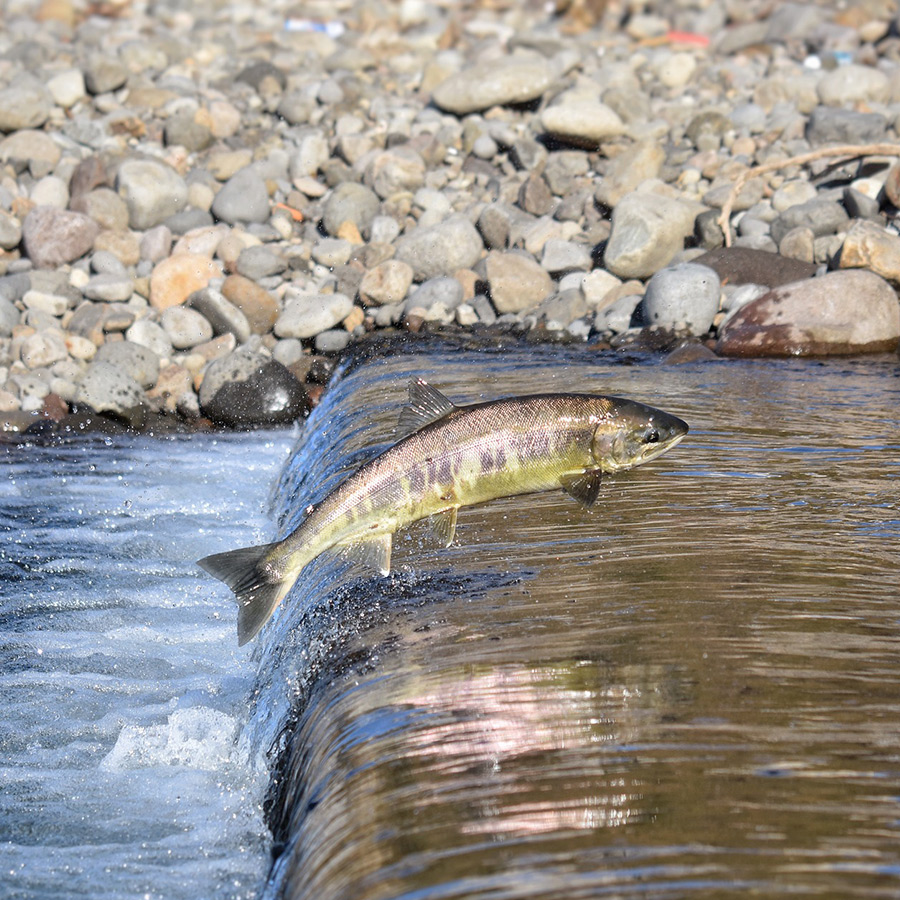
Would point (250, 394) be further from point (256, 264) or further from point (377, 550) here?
point (377, 550)

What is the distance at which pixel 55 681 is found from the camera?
19.1ft

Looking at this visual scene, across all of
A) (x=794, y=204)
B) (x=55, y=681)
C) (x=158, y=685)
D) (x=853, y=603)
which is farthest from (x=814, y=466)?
(x=794, y=204)

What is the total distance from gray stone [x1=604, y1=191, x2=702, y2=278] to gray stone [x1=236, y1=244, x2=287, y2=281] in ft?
10.3

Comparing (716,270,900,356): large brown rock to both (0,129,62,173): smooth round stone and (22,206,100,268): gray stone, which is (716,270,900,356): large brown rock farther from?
(0,129,62,173): smooth round stone

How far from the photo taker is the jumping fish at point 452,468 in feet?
12.5

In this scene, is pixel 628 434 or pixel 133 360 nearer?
pixel 628 434

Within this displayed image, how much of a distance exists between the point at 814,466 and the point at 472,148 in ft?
26.2

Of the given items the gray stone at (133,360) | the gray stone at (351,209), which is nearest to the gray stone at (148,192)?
the gray stone at (351,209)

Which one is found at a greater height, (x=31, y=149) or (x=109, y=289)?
(x=31, y=149)

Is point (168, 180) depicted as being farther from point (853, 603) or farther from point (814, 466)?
point (853, 603)

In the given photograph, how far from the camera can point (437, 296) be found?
10.5 meters

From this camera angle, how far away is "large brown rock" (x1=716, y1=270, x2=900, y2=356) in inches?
353

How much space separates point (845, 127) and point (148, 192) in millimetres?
7205

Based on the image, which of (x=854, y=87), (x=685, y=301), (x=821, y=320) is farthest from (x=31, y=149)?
(x=854, y=87)
